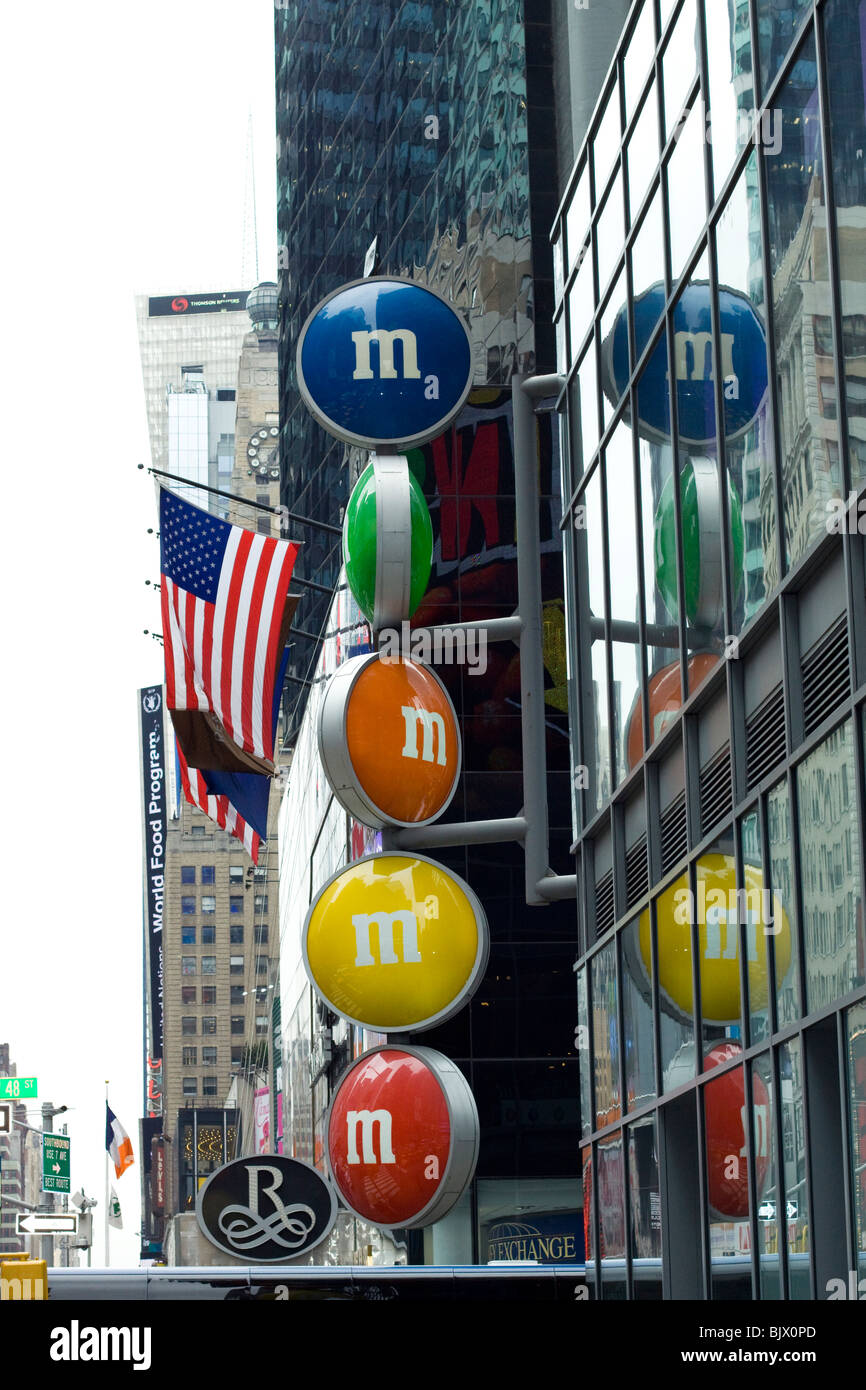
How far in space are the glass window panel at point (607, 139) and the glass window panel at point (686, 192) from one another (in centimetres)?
234

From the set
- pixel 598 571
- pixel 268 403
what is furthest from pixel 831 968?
pixel 268 403

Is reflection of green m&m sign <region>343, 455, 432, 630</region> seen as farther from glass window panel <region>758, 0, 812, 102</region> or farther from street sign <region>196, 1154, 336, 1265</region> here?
street sign <region>196, 1154, 336, 1265</region>

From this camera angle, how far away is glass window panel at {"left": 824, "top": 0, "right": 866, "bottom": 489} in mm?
9922

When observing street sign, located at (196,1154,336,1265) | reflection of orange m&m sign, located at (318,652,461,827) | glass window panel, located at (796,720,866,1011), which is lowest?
street sign, located at (196,1154,336,1265)

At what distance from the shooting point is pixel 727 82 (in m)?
12.6

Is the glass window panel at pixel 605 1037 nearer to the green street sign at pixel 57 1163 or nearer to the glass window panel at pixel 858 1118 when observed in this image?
the glass window panel at pixel 858 1118

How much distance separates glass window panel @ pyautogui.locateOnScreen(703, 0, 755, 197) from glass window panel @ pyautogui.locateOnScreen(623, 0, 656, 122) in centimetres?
199

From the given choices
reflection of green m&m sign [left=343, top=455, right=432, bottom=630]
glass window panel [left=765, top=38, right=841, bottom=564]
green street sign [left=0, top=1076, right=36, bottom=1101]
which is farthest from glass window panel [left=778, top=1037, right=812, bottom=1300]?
green street sign [left=0, top=1076, right=36, bottom=1101]

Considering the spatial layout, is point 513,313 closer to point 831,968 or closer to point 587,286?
point 587,286

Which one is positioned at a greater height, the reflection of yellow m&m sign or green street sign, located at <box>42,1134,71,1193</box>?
the reflection of yellow m&m sign

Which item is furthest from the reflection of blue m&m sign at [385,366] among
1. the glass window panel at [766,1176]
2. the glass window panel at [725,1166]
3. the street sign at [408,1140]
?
the glass window panel at [766,1176]

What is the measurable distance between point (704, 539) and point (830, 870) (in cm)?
329

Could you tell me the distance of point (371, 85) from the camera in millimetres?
45375

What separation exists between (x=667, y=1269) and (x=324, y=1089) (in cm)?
2863
